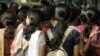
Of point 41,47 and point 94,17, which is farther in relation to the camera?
point 94,17

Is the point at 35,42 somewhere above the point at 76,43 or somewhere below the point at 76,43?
above

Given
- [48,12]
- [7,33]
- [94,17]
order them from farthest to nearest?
[94,17] < [48,12] < [7,33]

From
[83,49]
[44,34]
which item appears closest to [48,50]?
[44,34]

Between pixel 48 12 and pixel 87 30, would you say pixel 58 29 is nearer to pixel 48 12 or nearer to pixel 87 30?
pixel 48 12

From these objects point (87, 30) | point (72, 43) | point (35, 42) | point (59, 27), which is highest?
point (59, 27)

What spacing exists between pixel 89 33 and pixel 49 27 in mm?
796

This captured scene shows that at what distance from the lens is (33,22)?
4734 millimetres

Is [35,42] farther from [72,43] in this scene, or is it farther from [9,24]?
[9,24]

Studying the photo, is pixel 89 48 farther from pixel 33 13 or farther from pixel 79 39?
pixel 33 13

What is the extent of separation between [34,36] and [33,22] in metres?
0.19

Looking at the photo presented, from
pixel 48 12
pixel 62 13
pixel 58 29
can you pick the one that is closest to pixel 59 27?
pixel 58 29

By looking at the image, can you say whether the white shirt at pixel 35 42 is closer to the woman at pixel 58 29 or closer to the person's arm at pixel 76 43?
the woman at pixel 58 29

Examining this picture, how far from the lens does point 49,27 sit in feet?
16.4

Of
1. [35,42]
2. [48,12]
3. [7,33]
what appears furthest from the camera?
[48,12]
